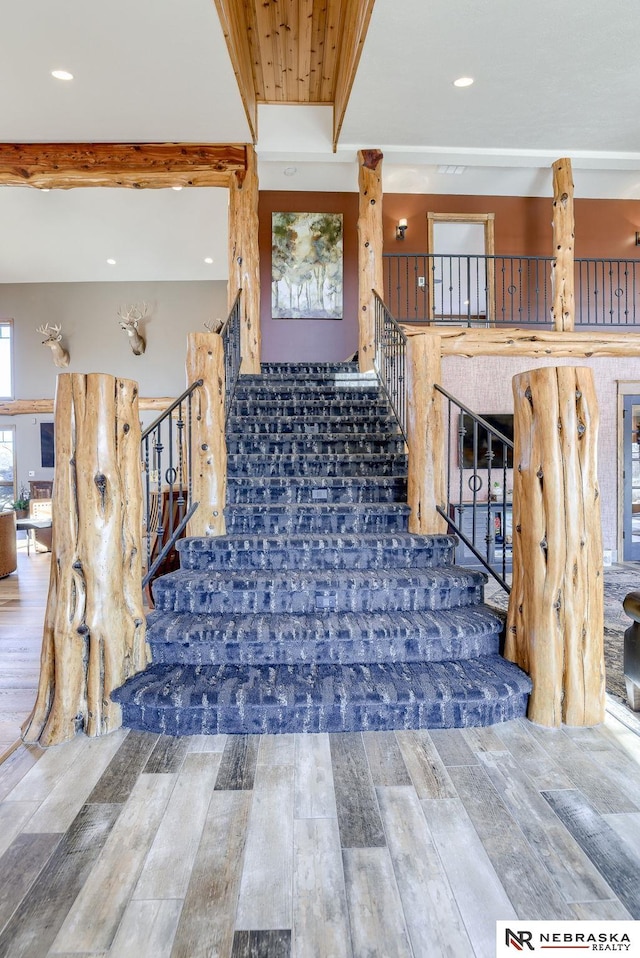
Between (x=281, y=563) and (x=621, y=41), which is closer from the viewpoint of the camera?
(x=281, y=563)

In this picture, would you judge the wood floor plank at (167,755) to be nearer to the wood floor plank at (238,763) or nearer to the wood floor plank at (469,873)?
the wood floor plank at (238,763)

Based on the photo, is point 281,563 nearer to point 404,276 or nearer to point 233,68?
point 233,68

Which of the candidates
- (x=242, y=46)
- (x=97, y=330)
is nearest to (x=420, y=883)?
(x=242, y=46)

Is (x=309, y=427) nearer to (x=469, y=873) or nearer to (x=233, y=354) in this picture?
(x=233, y=354)

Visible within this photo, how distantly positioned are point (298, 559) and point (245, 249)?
4.23m

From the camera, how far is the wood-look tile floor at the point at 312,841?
1181 millimetres

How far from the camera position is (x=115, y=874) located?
4.39 ft

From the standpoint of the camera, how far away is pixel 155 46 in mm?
3896

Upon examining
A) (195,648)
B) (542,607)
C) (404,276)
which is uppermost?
(404,276)

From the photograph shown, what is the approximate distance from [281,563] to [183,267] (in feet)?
28.7

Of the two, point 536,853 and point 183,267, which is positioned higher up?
point 183,267

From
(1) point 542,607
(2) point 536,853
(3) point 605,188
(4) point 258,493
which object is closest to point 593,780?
(2) point 536,853

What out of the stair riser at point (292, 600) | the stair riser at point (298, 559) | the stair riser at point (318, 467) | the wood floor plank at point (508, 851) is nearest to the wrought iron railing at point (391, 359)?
the stair riser at point (318, 467)

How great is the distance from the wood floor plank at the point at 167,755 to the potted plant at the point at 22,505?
5828 millimetres
